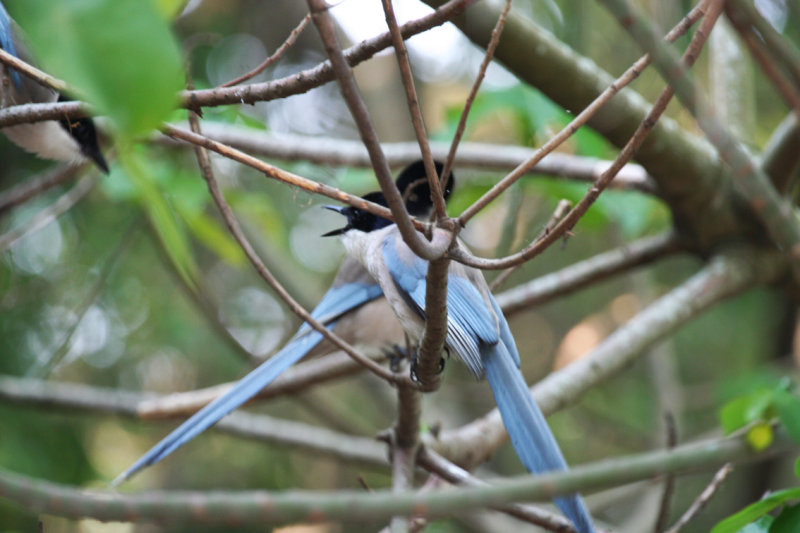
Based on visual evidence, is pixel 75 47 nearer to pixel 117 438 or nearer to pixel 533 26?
pixel 533 26

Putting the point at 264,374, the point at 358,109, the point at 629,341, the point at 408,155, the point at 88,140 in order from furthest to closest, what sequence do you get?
the point at 408,155
the point at 629,341
the point at 88,140
the point at 264,374
the point at 358,109

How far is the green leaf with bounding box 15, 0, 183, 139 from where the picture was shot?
610 millimetres

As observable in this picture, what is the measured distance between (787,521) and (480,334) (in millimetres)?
781

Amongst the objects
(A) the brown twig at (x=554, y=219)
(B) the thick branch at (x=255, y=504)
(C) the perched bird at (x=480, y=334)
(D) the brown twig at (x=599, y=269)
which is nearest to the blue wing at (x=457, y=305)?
(C) the perched bird at (x=480, y=334)

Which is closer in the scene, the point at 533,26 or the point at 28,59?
the point at 533,26

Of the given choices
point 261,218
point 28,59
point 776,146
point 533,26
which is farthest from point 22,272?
point 776,146

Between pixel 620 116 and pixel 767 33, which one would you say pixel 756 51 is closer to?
pixel 767 33

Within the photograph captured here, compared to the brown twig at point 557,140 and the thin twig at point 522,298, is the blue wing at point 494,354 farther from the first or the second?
the thin twig at point 522,298

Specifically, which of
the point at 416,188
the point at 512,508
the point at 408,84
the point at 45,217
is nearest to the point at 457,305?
the point at 512,508

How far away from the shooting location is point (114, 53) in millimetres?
621

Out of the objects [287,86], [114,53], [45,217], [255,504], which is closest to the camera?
[114,53]

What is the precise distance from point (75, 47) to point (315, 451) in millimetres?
2857

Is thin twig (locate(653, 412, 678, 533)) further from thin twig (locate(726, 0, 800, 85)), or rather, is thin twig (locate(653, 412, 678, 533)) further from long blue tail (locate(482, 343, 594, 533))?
thin twig (locate(726, 0, 800, 85))

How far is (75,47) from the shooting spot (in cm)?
62
